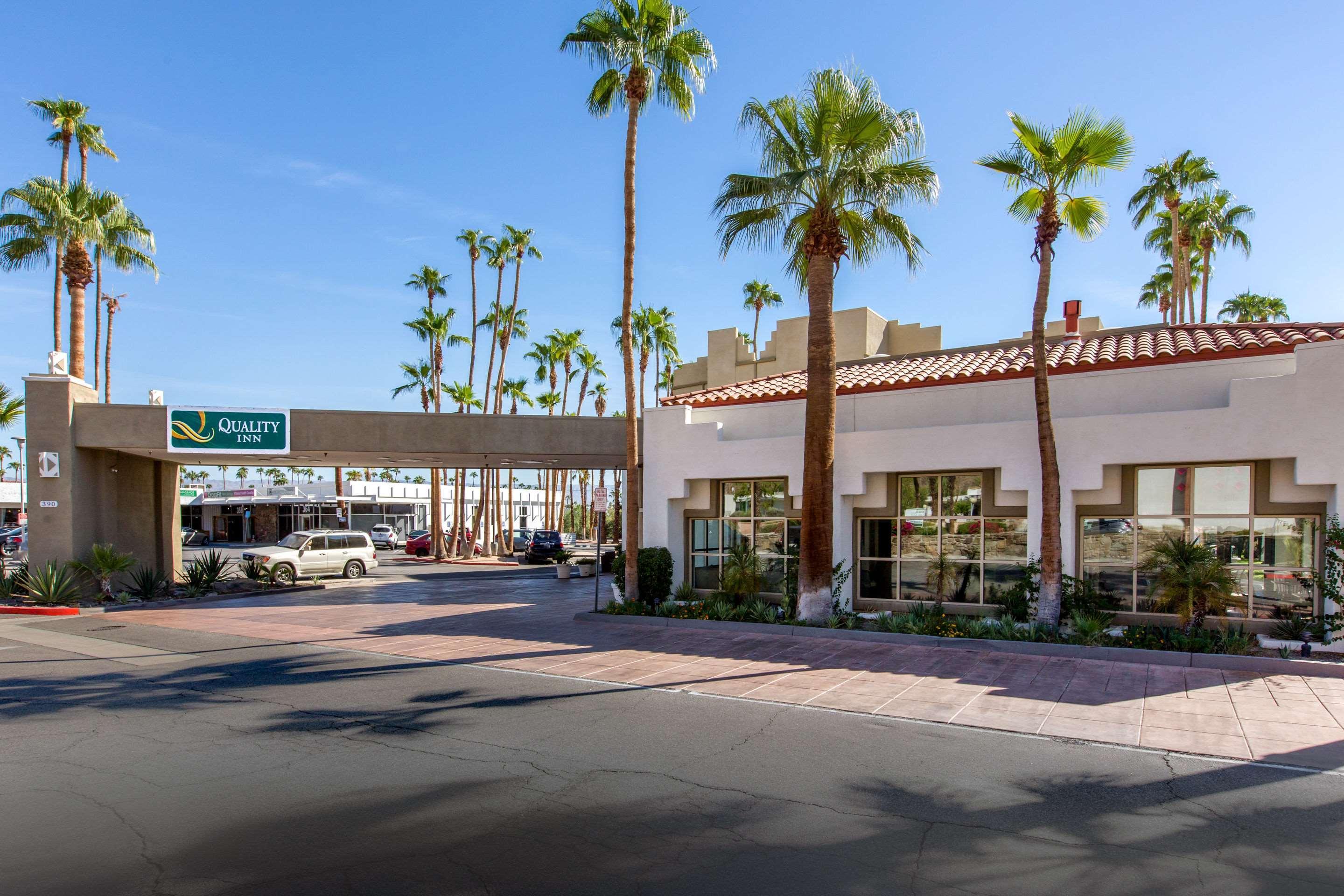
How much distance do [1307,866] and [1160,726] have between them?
135 inches

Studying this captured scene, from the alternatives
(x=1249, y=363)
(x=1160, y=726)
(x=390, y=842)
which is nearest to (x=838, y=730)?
(x=1160, y=726)

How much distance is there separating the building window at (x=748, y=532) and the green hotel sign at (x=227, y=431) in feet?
39.3

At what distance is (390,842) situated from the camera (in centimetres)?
534

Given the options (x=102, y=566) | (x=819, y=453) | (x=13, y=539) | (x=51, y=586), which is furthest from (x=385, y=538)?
(x=819, y=453)

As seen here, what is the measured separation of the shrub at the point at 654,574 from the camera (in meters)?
17.4

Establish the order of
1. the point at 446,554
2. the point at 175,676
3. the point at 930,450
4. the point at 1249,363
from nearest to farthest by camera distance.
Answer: the point at 175,676 < the point at 1249,363 < the point at 930,450 < the point at 446,554

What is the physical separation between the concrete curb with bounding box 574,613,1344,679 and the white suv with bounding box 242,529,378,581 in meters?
15.7

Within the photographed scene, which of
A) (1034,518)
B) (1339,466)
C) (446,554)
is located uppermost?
(1339,466)

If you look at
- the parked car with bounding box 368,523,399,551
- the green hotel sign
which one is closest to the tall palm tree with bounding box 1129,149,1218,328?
the green hotel sign

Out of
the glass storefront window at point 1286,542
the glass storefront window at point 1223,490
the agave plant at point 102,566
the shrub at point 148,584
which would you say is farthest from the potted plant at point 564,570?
the glass storefront window at point 1286,542

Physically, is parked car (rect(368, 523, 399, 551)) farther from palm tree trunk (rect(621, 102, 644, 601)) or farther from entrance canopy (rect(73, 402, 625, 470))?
palm tree trunk (rect(621, 102, 644, 601))

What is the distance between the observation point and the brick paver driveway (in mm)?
8188

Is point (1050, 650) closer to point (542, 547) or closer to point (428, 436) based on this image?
point (428, 436)

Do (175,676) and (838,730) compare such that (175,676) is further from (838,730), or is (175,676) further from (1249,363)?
(1249,363)
